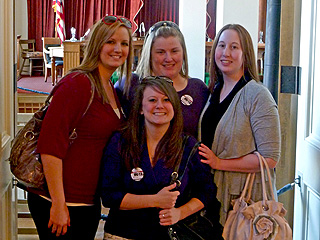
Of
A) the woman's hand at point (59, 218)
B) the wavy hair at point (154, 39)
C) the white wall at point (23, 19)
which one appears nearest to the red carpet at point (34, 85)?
the white wall at point (23, 19)

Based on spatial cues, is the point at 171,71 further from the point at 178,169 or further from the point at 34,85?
the point at 34,85

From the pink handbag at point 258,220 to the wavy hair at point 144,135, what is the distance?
338mm

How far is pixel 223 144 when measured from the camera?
7.38 ft

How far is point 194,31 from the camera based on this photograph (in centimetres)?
802

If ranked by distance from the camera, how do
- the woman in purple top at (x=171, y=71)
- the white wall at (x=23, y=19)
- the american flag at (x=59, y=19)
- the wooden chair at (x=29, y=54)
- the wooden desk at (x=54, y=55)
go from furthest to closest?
1. the white wall at (x=23, y=19)
2. the american flag at (x=59, y=19)
3. the wooden chair at (x=29, y=54)
4. the wooden desk at (x=54, y=55)
5. the woman in purple top at (x=171, y=71)

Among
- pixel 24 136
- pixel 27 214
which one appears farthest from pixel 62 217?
pixel 27 214

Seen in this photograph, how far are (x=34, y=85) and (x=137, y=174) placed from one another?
961cm

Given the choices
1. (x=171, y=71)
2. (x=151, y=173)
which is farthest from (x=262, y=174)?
(x=171, y=71)

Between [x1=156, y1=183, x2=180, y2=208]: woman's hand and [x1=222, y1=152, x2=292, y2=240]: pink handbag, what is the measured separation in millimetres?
292

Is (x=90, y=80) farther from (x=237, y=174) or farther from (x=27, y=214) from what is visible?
(x=27, y=214)

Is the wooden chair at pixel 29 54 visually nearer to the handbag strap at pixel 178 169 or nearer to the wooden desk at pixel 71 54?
the wooden desk at pixel 71 54

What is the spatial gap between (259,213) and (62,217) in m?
0.79

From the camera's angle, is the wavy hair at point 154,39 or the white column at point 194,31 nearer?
the wavy hair at point 154,39

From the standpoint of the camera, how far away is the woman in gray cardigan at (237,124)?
7.18 feet
